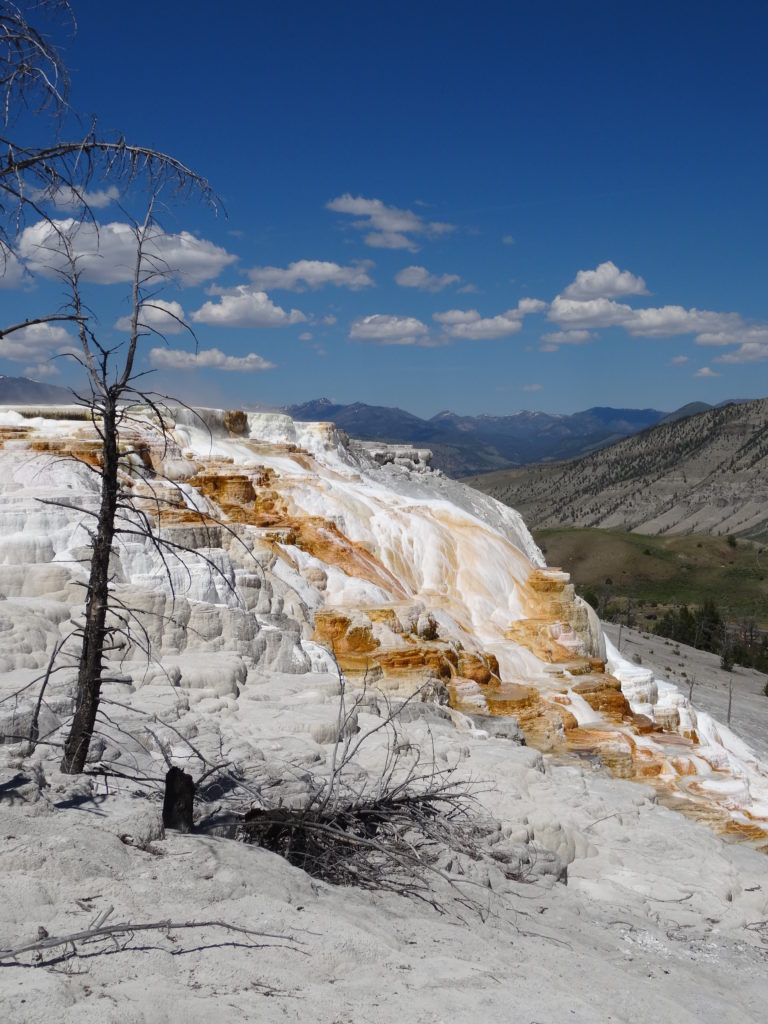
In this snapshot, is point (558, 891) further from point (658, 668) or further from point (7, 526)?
point (658, 668)

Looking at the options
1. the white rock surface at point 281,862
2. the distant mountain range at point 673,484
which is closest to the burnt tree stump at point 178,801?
the white rock surface at point 281,862

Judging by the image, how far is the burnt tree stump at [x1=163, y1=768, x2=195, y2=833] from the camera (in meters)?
5.16

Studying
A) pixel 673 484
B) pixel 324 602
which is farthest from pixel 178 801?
pixel 673 484

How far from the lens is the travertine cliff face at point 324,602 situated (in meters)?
11.4

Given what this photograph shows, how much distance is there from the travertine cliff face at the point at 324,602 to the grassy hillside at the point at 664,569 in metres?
61.4

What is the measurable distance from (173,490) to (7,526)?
295 cm

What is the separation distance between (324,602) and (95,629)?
9946 mm

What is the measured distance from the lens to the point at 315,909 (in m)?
4.49

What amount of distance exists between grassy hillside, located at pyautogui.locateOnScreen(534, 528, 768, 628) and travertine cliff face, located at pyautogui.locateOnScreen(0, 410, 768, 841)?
A: 6142 centimetres

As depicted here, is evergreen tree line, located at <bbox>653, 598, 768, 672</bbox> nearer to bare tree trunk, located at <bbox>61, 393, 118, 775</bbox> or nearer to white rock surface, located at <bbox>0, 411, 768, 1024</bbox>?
white rock surface, located at <bbox>0, 411, 768, 1024</bbox>

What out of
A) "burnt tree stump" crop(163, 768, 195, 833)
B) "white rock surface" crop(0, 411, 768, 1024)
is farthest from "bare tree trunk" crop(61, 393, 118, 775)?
"burnt tree stump" crop(163, 768, 195, 833)

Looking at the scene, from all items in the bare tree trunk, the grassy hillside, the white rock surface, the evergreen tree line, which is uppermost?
the bare tree trunk

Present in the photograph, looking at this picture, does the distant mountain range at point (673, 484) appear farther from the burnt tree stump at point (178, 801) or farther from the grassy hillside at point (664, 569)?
the burnt tree stump at point (178, 801)

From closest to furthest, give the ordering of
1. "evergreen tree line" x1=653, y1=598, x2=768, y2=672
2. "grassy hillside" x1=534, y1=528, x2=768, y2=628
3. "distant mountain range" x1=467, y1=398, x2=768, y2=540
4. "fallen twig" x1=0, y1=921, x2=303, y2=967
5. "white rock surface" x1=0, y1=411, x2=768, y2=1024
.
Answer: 1. "fallen twig" x1=0, y1=921, x2=303, y2=967
2. "white rock surface" x1=0, y1=411, x2=768, y2=1024
3. "evergreen tree line" x1=653, y1=598, x2=768, y2=672
4. "grassy hillside" x1=534, y1=528, x2=768, y2=628
5. "distant mountain range" x1=467, y1=398, x2=768, y2=540
